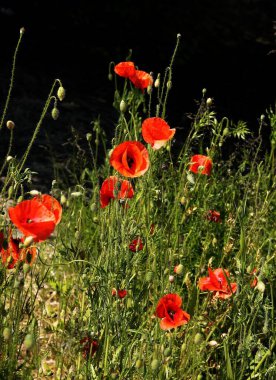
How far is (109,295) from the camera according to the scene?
7.44 ft

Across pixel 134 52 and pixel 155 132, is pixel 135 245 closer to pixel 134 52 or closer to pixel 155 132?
pixel 155 132

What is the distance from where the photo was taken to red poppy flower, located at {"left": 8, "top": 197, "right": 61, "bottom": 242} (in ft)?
6.13

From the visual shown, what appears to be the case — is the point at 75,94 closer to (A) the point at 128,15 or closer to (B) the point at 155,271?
(A) the point at 128,15

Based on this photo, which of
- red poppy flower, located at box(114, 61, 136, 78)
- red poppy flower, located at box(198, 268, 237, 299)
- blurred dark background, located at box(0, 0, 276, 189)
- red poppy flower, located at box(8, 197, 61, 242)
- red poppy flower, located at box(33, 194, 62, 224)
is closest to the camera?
red poppy flower, located at box(8, 197, 61, 242)

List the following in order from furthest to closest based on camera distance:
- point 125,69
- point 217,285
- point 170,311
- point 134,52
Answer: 1. point 134,52
2. point 125,69
3. point 217,285
4. point 170,311

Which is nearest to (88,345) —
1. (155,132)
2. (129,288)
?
(129,288)

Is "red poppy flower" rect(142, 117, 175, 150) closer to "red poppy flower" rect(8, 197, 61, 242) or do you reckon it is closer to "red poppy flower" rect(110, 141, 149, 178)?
"red poppy flower" rect(110, 141, 149, 178)

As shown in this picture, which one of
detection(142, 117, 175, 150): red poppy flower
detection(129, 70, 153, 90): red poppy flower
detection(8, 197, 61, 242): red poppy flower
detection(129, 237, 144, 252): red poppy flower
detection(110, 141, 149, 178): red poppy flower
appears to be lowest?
detection(129, 237, 144, 252): red poppy flower

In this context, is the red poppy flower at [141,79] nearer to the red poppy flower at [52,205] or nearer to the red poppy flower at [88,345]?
the red poppy flower at [52,205]

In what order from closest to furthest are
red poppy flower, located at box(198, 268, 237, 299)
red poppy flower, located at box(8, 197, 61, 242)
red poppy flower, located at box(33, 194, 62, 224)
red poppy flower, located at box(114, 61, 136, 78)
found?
1. red poppy flower, located at box(8, 197, 61, 242)
2. red poppy flower, located at box(33, 194, 62, 224)
3. red poppy flower, located at box(198, 268, 237, 299)
4. red poppy flower, located at box(114, 61, 136, 78)

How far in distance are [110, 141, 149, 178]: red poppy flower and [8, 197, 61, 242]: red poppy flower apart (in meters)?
0.25

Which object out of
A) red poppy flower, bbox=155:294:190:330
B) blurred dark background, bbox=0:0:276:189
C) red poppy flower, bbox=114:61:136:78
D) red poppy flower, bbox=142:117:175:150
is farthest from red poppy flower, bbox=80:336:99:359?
blurred dark background, bbox=0:0:276:189

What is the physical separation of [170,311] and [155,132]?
1.84 ft

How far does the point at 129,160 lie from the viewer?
227 centimetres
